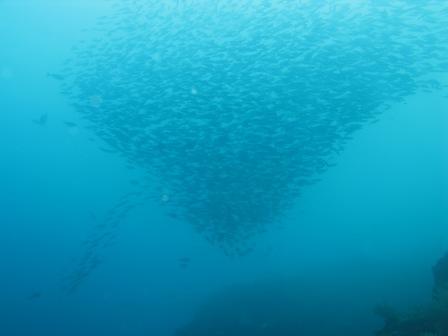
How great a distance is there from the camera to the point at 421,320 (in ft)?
24.1

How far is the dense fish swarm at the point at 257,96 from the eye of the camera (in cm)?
1546

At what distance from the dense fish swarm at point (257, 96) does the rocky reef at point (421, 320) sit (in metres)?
7.88

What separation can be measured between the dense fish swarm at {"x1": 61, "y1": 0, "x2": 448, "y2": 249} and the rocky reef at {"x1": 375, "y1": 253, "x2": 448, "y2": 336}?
7.88 meters

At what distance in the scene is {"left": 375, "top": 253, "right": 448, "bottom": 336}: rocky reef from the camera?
269 inches

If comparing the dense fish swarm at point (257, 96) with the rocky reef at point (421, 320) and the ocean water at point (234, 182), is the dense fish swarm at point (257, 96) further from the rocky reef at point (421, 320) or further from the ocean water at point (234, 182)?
the rocky reef at point (421, 320)

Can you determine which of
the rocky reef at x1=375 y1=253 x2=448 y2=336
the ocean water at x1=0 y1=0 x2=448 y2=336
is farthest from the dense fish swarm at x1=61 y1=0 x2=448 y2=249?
the rocky reef at x1=375 y1=253 x2=448 y2=336

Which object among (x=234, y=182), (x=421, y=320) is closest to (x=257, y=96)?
(x=234, y=182)

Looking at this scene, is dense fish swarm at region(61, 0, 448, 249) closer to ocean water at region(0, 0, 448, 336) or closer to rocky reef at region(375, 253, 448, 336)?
ocean water at region(0, 0, 448, 336)

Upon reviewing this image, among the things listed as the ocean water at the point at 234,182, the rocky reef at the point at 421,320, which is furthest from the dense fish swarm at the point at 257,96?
the rocky reef at the point at 421,320

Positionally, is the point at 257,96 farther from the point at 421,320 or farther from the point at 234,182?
the point at 421,320

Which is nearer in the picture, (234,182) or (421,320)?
(421,320)

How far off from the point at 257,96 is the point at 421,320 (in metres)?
10.7

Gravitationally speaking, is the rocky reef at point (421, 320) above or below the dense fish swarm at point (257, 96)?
below

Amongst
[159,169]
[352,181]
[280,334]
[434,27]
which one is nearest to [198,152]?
[159,169]
